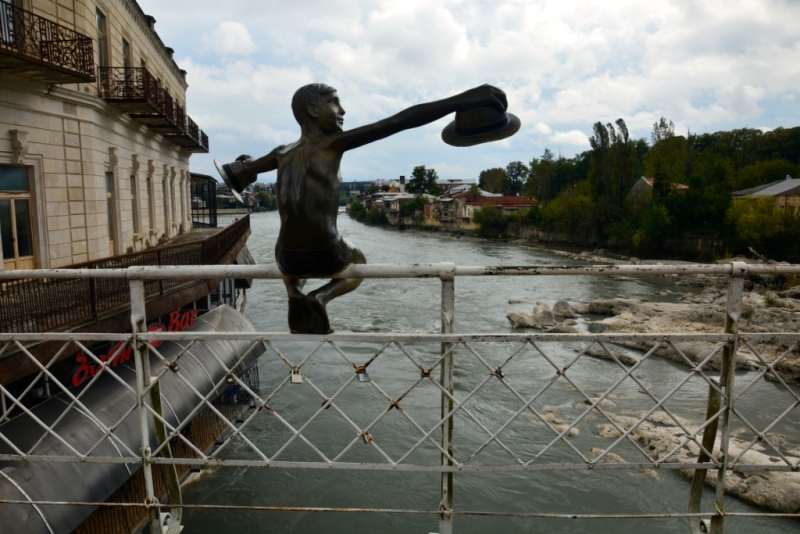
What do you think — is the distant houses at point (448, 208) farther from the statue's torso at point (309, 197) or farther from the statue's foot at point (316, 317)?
the statue's foot at point (316, 317)

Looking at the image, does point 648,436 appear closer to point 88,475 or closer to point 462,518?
point 462,518

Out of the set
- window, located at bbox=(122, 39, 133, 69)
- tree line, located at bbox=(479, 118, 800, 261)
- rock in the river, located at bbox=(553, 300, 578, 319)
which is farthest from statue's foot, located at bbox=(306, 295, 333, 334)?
tree line, located at bbox=(479, 118, 800, 261)

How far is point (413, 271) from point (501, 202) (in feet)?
218

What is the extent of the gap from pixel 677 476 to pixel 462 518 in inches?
165

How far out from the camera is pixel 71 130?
1145 centimetres

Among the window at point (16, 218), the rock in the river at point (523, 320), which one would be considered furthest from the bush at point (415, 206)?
the window at point (16, 218)

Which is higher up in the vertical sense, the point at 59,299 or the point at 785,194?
the point at 785,194

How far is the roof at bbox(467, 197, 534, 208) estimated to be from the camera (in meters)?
65.8

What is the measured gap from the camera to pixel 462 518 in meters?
8.67

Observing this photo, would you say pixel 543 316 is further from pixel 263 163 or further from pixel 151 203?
pixel 263 163

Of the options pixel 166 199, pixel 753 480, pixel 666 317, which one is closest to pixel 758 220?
pixel 666 317

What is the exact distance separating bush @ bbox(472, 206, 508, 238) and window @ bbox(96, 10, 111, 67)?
160ft

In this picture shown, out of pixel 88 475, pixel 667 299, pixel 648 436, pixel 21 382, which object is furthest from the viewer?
pixel 667 299

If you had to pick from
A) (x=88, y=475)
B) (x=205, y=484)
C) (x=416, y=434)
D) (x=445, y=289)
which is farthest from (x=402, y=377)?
(x=445, y=289)
